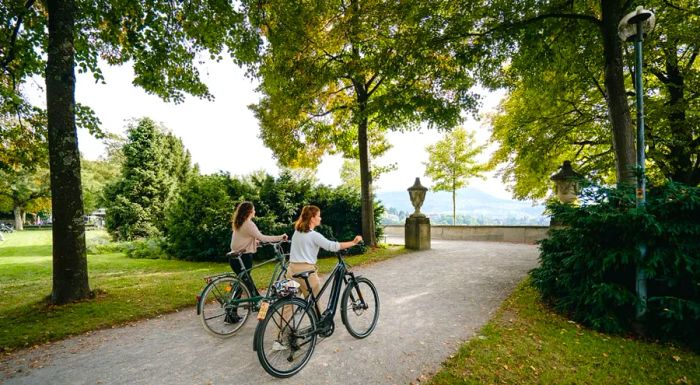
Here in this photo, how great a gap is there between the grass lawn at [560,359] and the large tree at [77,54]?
7.00 metres

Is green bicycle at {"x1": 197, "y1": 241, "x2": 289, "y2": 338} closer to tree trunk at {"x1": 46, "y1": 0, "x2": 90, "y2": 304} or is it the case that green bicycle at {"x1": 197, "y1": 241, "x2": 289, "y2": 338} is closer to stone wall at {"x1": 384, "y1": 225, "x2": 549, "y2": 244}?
tree trunk at {"x1": 46, "y1": 0, "x2": 90, "y2": 304}

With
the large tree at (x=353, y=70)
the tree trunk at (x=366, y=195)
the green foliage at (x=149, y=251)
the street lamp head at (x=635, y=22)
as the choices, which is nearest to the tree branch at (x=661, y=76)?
the large tree at (x=353, y=70)

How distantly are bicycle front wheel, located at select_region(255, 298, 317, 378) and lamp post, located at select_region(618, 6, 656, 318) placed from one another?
16.3 feet

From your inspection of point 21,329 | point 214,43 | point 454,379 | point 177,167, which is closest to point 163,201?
point 177,167

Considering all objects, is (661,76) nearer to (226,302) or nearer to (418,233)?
(418,233)

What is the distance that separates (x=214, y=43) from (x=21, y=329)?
324 inches

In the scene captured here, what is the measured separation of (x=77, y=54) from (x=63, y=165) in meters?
3.71

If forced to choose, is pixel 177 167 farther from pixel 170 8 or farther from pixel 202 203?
pixel 170 8

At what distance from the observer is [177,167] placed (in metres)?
27.0

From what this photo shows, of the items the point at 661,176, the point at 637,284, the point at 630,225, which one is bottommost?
the point at 637,284

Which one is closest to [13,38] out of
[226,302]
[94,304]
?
[94,304]

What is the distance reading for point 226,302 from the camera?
469cm

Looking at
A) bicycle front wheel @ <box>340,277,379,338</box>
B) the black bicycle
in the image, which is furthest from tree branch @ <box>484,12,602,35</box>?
the black bicycle

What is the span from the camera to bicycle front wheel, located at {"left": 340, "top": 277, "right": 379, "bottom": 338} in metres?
4.41
